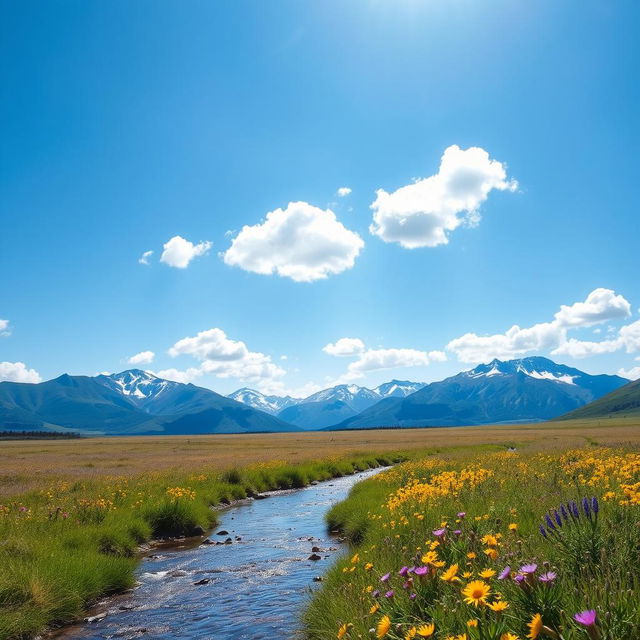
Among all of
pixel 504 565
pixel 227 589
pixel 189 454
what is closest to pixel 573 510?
pixel 504 565

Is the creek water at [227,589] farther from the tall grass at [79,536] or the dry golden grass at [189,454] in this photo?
the dry golden grass at [189,454]

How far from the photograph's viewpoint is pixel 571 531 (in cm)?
561

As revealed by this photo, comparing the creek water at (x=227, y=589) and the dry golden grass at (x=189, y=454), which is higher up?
the creek water at (x=227, y=589)

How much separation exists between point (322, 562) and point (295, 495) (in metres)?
17.1

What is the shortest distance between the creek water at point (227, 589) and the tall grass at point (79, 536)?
65 centimetres

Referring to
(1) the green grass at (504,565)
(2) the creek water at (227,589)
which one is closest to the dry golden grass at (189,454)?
(2) the creek water at (227,589)

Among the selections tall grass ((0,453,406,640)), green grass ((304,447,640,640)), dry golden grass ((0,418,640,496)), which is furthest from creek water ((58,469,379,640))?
dry golden grass ((0,418,640,496))

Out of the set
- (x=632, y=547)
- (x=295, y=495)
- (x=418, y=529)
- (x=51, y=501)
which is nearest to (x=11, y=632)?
(x=418, y=529)

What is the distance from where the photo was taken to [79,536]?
14.2 metres

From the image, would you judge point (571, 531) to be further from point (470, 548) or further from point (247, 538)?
point (247, 538)

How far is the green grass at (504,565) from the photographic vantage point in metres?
3.81

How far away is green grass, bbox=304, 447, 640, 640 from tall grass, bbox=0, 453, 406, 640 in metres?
5.62

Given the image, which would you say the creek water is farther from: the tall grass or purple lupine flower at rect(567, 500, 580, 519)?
purple lupine flower at rect(567, 500, 580, 519)

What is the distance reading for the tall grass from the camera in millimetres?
9711
